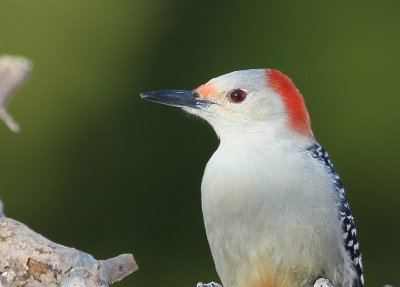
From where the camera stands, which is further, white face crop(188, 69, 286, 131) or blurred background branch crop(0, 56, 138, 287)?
white face crop(188, 69, 286, 131)

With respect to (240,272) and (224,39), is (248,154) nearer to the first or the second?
(240,272)

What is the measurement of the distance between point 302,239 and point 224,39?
3364 mm

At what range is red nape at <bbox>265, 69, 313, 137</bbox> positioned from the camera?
16.3 ft

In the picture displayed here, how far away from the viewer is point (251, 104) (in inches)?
197

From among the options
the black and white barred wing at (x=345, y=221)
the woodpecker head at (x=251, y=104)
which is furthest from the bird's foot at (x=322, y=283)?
the woodpecker head at (x=251, y=104)

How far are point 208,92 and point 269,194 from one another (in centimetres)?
65

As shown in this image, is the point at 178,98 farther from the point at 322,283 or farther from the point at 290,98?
the point at 322,283

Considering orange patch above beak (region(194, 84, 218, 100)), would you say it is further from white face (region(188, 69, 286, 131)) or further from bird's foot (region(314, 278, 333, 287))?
bird's foot (region(314, 278, 333, 287))

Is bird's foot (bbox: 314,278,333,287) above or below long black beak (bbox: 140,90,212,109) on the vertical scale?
below

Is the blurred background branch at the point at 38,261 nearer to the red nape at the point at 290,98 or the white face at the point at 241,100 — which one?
the white face at the point at 241,100

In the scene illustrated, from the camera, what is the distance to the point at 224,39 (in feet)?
25.7

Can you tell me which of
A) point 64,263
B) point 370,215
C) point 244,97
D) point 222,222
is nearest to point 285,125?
point 244,97

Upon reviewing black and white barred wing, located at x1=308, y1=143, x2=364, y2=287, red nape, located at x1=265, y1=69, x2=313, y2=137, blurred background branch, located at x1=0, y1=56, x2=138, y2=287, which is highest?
red nape, located at x1=265, y1=69, x2=313, y2=137

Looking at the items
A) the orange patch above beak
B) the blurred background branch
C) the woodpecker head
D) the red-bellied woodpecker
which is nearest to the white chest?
the red-bellied woodpecker
